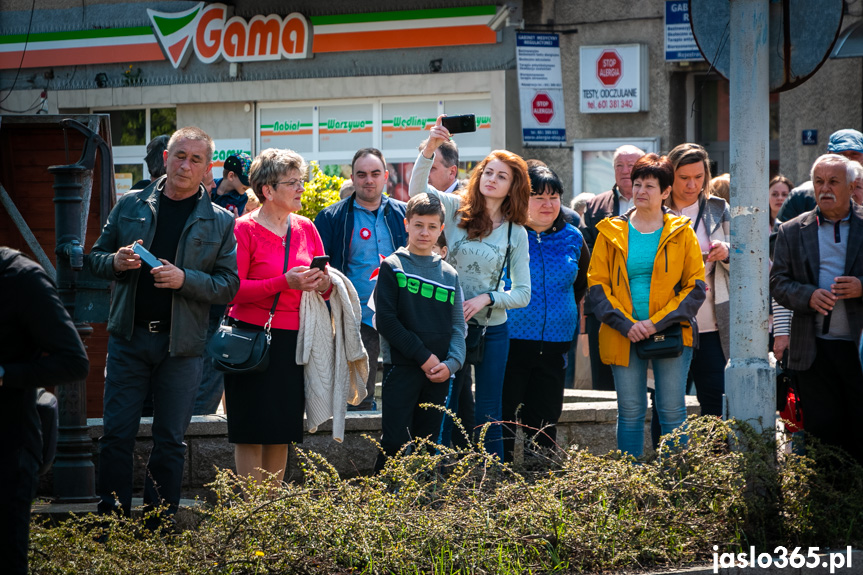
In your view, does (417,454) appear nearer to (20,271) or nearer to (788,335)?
(20,271)

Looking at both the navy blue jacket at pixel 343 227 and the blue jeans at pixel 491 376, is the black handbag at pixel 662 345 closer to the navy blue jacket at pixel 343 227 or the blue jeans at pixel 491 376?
the blue jeans at pixel 491 376

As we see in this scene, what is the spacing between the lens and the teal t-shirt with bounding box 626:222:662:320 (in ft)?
22.5

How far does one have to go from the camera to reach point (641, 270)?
6.86m

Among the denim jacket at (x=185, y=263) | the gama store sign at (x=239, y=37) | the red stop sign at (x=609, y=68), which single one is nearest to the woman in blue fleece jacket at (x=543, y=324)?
the denim jacket at (x=185, y=263)

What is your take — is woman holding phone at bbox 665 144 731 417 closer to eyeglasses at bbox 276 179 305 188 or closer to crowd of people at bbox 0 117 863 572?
crowd of people at bbox 0 117 863 572

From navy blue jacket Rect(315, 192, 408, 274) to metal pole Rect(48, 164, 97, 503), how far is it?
5.72 ft

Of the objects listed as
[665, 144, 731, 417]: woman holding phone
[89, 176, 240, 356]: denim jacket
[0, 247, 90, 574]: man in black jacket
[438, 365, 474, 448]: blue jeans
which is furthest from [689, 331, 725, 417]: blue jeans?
[0, 247, 90, 574]: man in black jacket

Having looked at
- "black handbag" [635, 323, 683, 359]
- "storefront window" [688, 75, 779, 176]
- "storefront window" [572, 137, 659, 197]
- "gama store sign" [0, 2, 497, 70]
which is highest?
"gama store sign" [0, 2, 497, 70]

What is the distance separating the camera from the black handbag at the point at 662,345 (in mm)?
6641

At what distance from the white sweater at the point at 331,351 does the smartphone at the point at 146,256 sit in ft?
2.91

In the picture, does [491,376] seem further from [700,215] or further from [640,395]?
[700,215]

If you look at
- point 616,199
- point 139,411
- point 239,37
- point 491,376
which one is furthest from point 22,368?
point 239,37

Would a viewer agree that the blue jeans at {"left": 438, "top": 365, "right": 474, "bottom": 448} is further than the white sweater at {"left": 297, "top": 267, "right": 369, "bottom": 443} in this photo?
Yes

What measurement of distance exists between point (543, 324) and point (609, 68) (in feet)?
29.3
